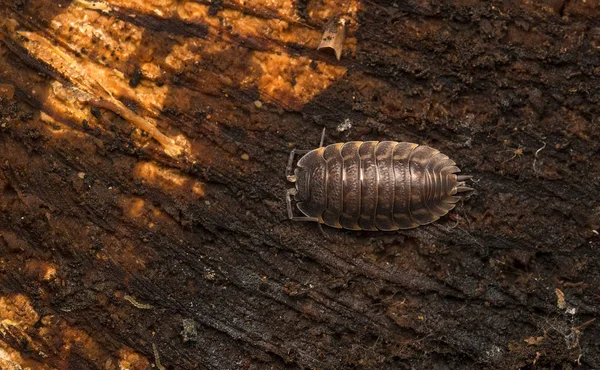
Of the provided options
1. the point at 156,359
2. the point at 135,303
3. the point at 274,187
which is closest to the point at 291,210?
the point at 274,187

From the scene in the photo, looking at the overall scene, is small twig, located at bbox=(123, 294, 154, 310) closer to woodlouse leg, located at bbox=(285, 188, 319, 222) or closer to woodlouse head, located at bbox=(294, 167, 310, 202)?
woodlouse leg, located at bbox=(285, 188, 319, 222)

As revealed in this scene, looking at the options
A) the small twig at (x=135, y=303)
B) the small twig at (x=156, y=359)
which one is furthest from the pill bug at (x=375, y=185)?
the small twig at (x=156, y=359)

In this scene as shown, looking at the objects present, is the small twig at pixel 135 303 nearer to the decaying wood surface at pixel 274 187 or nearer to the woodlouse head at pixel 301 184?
the decaying wood surface at pixel 274 187

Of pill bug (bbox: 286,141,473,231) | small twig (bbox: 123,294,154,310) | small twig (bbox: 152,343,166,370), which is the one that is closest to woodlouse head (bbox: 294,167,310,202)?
pill bug (bbox: 286,141,473,231)

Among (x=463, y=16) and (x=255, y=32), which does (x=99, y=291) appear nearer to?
(x=255, y=32)

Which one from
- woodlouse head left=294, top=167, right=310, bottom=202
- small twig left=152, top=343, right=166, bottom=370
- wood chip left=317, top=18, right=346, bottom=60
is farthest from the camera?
woodlouse head left=294, top=167, right=310, bottom=202

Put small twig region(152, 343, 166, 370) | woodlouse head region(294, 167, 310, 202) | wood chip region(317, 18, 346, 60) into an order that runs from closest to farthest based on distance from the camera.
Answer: small twig region(152, 343, 166, 370) → wood chip region(317, 18, 346, 60) → woodlouse head region(294, 167, 310, 202)

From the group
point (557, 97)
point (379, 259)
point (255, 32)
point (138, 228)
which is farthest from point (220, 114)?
point (557, 97)

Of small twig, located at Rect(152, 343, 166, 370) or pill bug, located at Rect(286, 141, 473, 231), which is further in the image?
pill bug, located at Rect(286, 141, 473, 231)
